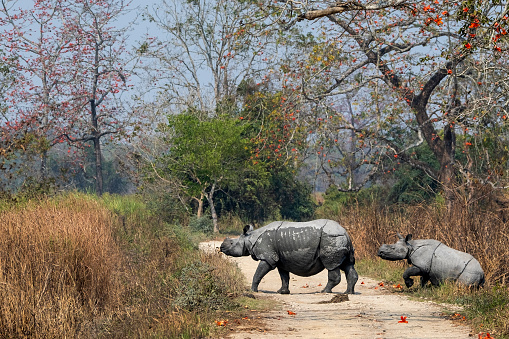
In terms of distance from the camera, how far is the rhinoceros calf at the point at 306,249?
36.3ft

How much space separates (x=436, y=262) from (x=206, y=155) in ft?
47.1

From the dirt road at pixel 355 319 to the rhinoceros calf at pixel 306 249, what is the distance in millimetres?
427

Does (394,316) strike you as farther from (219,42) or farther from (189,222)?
(219,42)

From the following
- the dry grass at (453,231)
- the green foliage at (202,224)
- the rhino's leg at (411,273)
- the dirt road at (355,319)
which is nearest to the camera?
the dirt road at (355,319)

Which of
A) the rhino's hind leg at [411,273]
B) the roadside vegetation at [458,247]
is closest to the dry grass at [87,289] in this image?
the rhino's hind leg at [411,273]

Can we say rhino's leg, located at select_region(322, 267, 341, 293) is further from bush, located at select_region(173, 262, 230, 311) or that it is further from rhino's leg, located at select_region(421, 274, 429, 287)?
bush, located at select_region(173, 262, 230, 311)

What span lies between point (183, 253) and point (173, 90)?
831 inches

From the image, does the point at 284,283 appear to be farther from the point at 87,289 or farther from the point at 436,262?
the point at 87,289

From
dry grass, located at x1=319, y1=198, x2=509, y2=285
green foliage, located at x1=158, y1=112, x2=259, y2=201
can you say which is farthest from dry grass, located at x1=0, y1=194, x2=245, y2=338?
green foliage, located at x1=158, y1=112, x2=259, y2=201

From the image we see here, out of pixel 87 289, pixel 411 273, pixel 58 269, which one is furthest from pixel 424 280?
pixel 58 269

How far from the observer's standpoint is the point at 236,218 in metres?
27.6

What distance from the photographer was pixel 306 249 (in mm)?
11125

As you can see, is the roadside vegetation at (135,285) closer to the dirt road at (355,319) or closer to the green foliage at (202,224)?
the dirt road at (355,319)

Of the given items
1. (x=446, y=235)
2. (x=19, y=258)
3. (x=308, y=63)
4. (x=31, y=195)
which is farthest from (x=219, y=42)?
(x=19, y=258)
